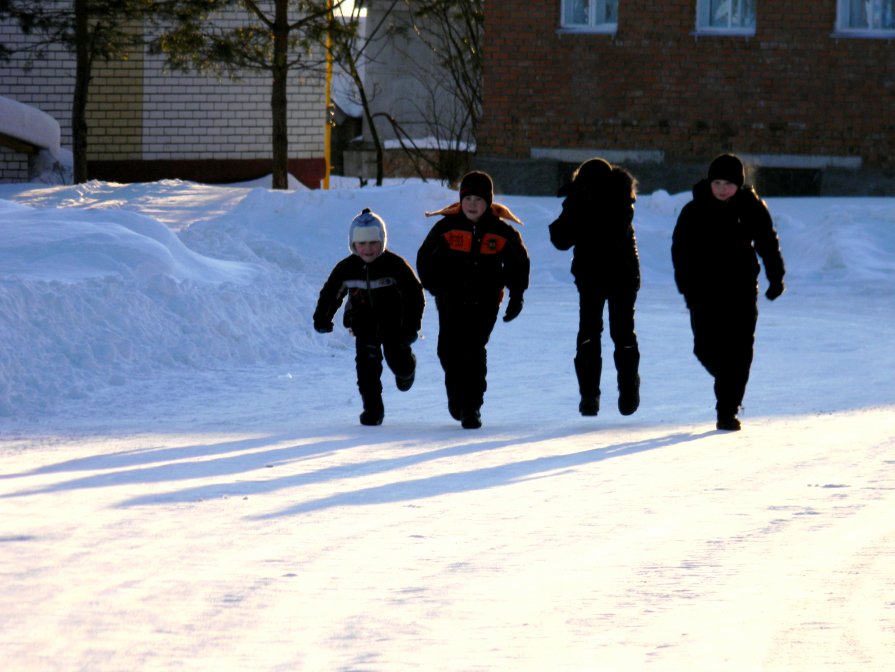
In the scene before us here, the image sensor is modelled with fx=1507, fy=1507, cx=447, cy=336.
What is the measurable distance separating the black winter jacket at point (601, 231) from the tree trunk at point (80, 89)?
17.1 metres

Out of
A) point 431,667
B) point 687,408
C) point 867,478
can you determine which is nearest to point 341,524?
point 431,667

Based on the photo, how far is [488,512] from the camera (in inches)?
224

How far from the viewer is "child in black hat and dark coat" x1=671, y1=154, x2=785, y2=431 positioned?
26.0 ft

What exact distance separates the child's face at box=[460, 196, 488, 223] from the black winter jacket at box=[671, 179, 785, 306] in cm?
102

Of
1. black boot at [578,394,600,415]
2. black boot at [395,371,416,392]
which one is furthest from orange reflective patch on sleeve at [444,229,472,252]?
black boot at [578,394,600,415]

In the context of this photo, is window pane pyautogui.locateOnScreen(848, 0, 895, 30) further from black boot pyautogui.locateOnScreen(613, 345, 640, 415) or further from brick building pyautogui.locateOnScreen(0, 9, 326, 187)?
black boot pyautogui.locateOnScreen(613, 345, 640, 415)

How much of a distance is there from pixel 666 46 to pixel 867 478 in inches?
656

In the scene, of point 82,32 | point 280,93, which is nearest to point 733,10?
point 280,93

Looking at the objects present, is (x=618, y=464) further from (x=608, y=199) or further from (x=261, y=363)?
(x=261, y=363)

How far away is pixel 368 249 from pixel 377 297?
0.91 ft

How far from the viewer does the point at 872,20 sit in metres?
22.7

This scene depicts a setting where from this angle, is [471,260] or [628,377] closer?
[471,260]

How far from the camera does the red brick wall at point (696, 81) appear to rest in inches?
879

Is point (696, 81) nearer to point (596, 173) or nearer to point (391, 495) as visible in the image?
point (596, 173)
